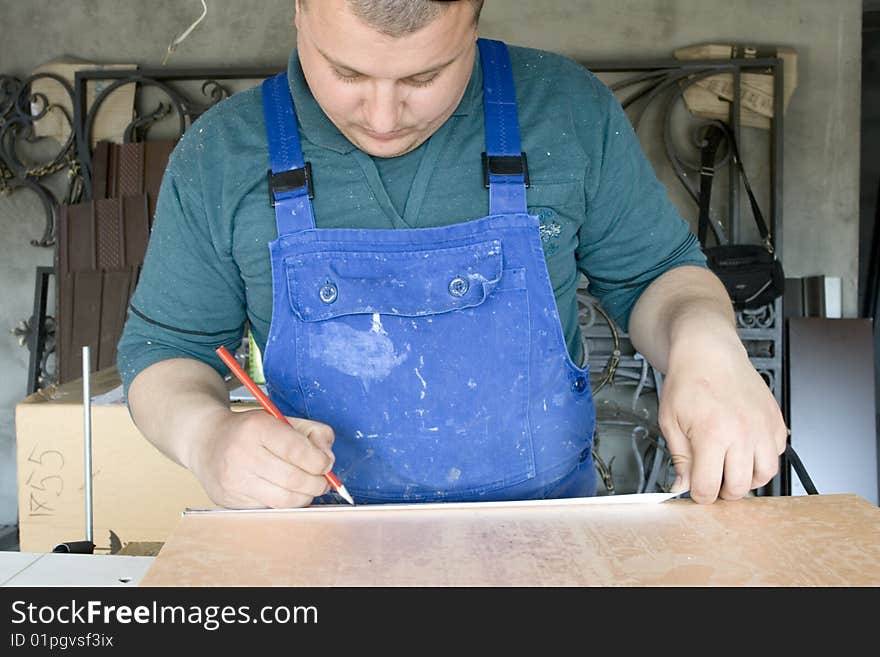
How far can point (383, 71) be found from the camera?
3.60 feet

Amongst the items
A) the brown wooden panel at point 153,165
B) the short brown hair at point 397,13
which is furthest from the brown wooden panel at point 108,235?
the short brown hair at point 397,13

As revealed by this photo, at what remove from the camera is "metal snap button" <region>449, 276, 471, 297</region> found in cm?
129

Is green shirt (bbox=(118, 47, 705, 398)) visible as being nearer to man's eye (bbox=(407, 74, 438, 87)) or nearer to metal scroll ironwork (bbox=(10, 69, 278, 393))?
man's eye (bbox=(407, 74, 438, 87))

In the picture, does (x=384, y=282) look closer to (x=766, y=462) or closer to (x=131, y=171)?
(x=766, y=462)

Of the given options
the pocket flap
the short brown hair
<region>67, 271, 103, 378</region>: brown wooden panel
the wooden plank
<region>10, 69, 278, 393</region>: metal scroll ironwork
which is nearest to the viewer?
the wooden plank

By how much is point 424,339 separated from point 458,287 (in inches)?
3.4

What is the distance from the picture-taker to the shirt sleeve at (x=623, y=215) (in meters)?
1.38

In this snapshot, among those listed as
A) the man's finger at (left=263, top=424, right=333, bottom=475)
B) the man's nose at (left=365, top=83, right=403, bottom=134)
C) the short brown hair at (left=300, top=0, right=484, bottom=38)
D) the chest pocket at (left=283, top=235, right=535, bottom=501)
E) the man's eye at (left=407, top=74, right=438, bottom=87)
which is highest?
the short brown hair at (left=300, top=0, right=484, bottom=38)

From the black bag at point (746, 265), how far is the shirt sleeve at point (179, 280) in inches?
94.4

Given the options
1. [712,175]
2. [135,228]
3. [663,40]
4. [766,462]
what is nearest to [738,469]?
[766,462]

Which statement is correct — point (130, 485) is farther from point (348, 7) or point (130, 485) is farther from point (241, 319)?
point (348, 7)

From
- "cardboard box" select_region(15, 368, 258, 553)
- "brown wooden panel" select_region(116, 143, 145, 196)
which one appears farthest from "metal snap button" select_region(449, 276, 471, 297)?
"brown wooden panel" select_region(116, 143, 145, 196)

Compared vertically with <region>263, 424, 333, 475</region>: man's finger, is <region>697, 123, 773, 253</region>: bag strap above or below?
above

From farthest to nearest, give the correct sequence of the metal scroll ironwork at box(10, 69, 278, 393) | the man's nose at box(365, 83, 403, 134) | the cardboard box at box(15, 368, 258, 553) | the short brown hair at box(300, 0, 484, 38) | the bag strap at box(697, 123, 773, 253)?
the metal scroll ironwork at box(10, 69, 278, 393)
the bag strap at box(697, 123, 773, 253)
the cardboard box at box(15, 368, 258, 553)
the man's nose at box(365, 83, 403, 134)
the short brown hair at box(300, 0, 484, 38)
